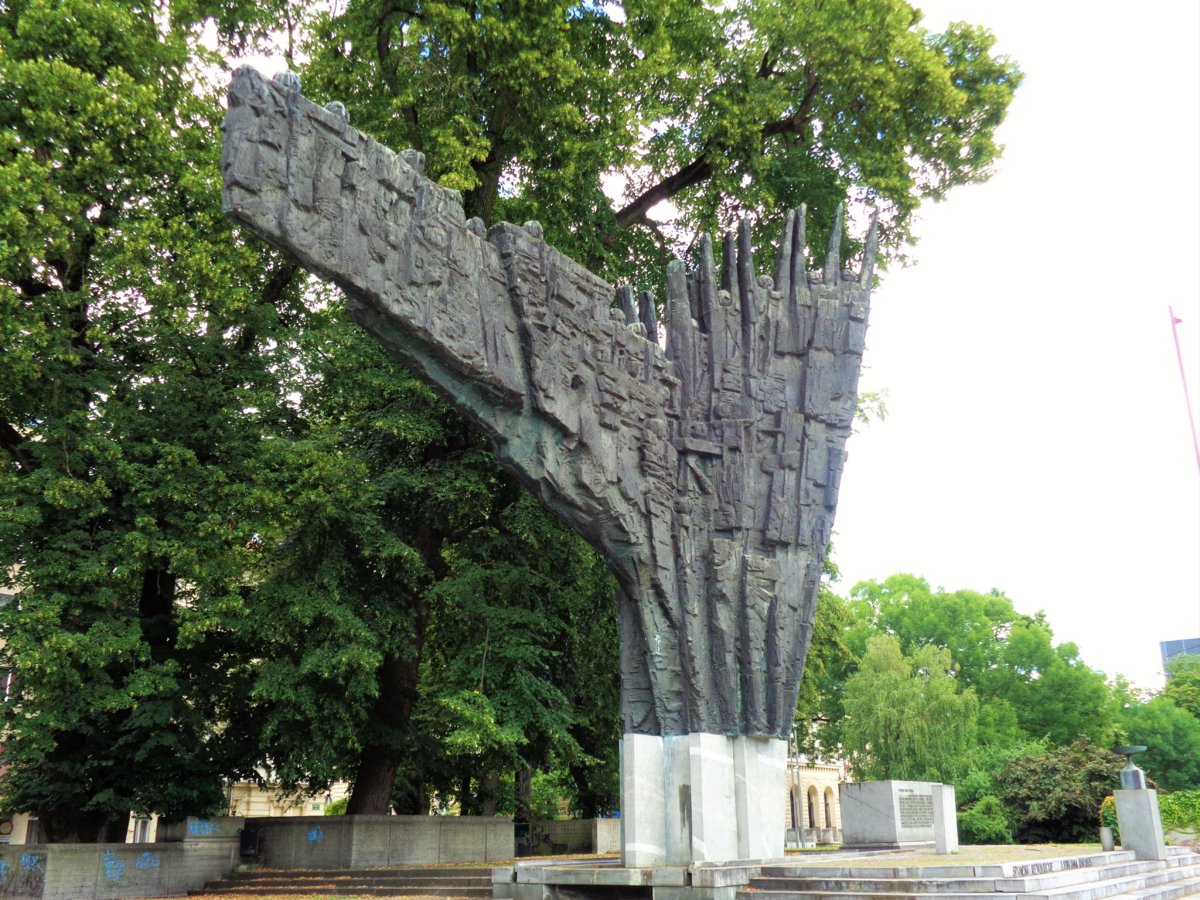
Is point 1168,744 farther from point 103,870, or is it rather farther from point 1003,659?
point 103,870

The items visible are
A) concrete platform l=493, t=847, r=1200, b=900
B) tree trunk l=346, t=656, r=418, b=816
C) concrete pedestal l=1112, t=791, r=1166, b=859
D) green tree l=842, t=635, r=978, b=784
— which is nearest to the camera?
concrete platform l=493, t=847, r=1200, b=900

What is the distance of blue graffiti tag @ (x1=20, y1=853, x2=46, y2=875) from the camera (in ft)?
47.7

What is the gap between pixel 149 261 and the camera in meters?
15.4

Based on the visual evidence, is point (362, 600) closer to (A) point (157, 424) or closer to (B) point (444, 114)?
(A) point (157, 424)

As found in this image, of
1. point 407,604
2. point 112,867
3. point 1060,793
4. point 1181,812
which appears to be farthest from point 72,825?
point 1181,812

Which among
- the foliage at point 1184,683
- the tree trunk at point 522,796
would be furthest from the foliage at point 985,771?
the foliage at point 1184,683

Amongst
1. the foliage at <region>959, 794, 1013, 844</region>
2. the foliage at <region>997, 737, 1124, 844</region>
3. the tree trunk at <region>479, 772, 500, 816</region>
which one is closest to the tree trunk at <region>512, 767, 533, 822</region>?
the tree trunk at <region>479, 772, 500, 816</region>

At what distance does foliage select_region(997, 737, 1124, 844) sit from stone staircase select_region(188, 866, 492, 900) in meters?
15.2

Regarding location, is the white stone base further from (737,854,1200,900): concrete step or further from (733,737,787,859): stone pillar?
(737,854,1200,900): concrete step

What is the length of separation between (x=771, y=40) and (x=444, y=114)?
653 centimetres

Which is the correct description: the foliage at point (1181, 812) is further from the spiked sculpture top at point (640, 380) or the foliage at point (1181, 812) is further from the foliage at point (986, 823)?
the spiked sculpture top at point (640, 380)

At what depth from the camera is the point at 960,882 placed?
10.5 m

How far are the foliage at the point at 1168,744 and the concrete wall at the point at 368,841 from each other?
30201mm

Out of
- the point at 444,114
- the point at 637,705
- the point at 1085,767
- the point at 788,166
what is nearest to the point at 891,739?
the point at 1085,767
